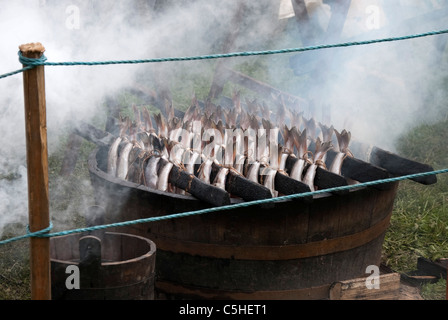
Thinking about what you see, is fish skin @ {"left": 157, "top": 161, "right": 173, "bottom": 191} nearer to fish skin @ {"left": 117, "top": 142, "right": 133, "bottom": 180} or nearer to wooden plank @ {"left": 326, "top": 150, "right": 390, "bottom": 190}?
fish skin @ {"left": 117, "top": 142, "right": 133, "bottom": 180}

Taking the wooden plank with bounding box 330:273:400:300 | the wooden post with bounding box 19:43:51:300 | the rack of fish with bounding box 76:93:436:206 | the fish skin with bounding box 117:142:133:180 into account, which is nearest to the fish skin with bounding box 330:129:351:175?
the rack of fish with bounding box 76:93:436:206

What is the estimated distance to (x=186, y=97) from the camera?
9.60 m

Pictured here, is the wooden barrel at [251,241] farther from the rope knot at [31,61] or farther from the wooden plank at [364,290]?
the rope knot at [31,61]

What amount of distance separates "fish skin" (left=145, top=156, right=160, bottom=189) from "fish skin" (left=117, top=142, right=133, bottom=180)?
0.68ft

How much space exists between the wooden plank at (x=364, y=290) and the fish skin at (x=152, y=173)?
→ 147 centimetres

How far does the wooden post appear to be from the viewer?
277 cm

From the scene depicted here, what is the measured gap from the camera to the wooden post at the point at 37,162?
9.09 feet

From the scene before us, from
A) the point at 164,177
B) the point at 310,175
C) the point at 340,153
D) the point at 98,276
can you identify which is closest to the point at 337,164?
the point at 340,153

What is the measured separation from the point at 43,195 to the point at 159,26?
179 inches

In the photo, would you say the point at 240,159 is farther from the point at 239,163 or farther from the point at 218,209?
the point at 218,209

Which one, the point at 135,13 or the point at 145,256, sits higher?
the point at 135,13

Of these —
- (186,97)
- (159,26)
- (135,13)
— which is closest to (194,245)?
(135,13)

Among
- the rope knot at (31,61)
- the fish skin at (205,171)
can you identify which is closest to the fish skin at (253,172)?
the fish skin at (205,171)
